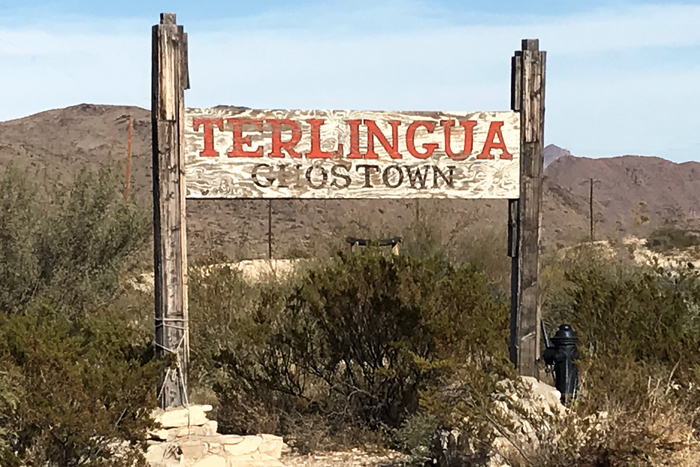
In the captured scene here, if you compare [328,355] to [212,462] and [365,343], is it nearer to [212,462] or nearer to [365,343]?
[365,343]

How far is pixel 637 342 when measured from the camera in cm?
864

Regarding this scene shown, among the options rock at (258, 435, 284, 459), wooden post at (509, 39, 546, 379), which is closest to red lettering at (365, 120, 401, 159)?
wooden post at (509, 39, 546, 379)

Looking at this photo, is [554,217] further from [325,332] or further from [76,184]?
[325,332]

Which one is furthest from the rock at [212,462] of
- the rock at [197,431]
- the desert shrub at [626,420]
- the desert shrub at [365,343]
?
the desert shrub at [626,420]

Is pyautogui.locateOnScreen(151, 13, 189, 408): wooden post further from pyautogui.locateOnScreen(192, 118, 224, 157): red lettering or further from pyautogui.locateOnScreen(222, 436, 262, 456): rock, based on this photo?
pyautogui.locateOnScreen(222, 436, 262, 456): rock

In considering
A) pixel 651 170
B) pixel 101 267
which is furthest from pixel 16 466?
pixel 651 170

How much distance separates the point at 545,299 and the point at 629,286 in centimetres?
499

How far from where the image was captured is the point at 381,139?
8.34 metres

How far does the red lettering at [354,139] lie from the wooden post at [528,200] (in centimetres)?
141

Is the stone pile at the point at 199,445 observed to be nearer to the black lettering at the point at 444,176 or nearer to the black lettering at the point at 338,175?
the black lettering at the point at 338,175

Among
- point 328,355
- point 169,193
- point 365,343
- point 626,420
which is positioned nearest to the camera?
point 626,420

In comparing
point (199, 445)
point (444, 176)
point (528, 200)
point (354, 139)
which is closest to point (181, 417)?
point (199, 445)

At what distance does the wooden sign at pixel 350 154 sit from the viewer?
811 cm

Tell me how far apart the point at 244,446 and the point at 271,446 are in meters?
0.34
